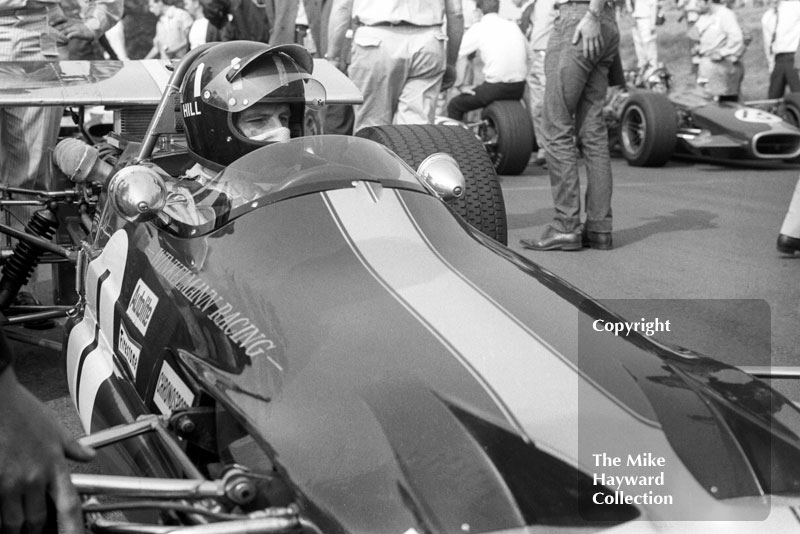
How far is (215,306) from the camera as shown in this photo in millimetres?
2422

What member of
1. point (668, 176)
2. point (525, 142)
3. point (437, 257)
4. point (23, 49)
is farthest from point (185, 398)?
point (668, 176)

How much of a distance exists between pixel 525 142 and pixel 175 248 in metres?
7.35

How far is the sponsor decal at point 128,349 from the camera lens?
2.72 metres

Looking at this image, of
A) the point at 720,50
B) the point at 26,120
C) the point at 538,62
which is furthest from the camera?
the point at 720,50

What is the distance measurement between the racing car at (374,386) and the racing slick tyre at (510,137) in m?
6.92

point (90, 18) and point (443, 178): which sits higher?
point (90, 18)

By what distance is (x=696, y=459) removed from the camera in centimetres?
197

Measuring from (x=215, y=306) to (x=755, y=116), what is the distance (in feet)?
30.3

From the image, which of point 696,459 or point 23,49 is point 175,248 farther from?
point 23,49

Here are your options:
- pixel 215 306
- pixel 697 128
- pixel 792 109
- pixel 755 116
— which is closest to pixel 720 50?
pixel 792 109

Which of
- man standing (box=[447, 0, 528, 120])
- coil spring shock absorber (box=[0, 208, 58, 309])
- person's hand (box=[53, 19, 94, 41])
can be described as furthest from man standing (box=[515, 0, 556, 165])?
coil spring shock absorber (box=[0, 208, 58, 309])

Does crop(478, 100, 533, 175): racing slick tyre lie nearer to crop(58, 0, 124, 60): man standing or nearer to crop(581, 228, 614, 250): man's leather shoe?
crop(581, 228, 614, 250): man's leather shoe

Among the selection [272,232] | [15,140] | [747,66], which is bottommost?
[747,66]

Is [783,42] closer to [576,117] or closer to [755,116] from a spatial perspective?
[755,116]
